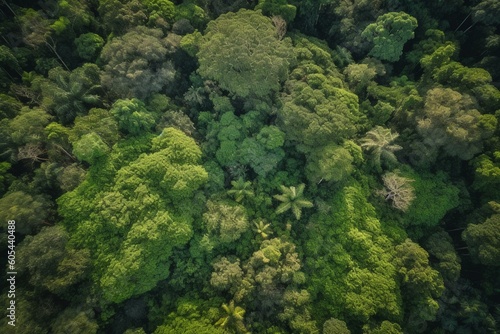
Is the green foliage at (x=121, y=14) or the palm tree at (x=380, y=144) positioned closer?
the palm tree at (x=380, y=144)

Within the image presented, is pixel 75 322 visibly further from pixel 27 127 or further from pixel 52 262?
pixel 27 127

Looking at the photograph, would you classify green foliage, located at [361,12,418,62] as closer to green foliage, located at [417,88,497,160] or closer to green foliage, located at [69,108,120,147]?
green foliage, located at [417,88,497,160]

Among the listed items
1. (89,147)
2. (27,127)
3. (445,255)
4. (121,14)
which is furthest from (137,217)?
(445,255)

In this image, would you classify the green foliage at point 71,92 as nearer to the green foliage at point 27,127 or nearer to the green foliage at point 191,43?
the green foliage at point 27,127

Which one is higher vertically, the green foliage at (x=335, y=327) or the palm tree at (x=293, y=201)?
the palm tree at (x=293, y=201)

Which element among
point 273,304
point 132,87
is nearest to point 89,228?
point 132,87

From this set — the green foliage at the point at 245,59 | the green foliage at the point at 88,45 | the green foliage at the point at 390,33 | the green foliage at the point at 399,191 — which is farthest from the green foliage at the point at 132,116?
the green foliage at the point at 390,33
